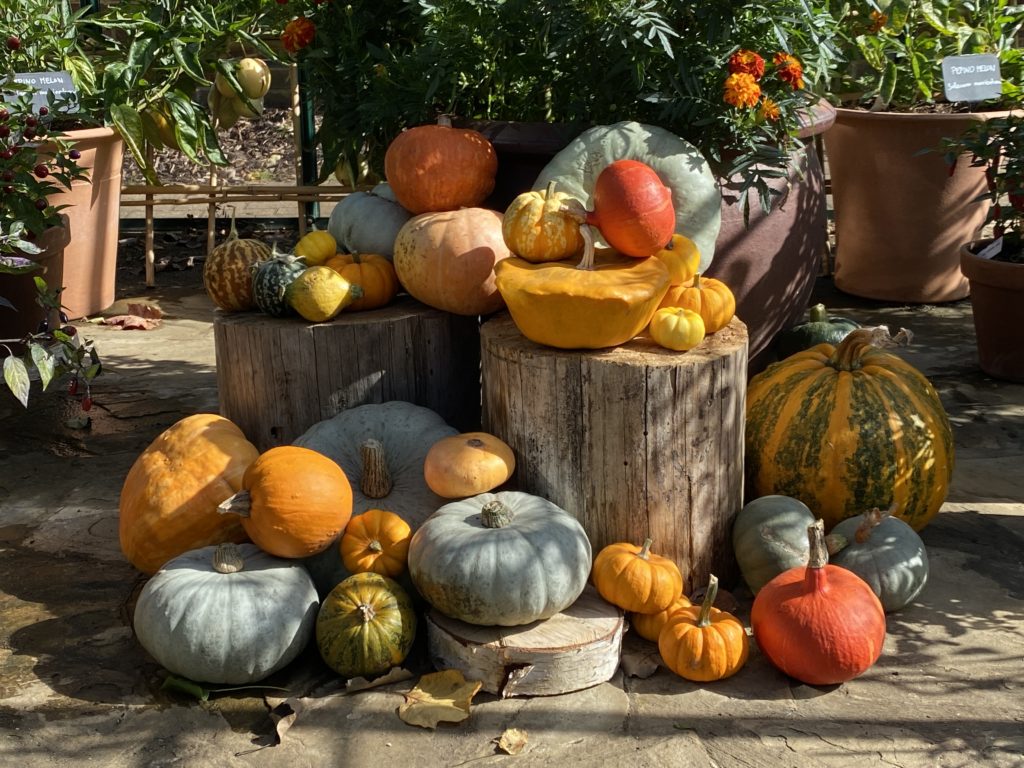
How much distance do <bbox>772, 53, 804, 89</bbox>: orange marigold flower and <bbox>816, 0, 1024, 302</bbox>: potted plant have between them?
2.12m

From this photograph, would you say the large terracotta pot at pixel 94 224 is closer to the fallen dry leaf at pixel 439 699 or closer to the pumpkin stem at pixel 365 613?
the pumpkin stem at pixel 365 613

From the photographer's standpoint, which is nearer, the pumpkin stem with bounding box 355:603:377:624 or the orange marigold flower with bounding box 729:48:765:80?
the pumpkin stem with bounding box 355:603:377:624

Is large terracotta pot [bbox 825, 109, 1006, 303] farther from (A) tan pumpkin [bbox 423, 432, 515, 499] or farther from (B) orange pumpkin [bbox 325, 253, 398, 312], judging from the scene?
(A) tan pumpkin [bbox 423, 432, 515, 499]

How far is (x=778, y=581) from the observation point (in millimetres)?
3189

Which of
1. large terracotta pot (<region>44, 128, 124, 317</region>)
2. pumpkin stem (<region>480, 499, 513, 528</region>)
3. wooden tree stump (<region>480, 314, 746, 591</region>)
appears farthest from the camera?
Answer: large terracotta pot (<region>44, 128, 124, 317</region>)

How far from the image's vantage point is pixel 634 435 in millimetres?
3334

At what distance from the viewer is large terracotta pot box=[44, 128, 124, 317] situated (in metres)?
6.09

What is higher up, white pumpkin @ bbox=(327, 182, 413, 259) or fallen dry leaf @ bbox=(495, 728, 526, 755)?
white pumpkin @ bbox=(327, 182, 413, 259)

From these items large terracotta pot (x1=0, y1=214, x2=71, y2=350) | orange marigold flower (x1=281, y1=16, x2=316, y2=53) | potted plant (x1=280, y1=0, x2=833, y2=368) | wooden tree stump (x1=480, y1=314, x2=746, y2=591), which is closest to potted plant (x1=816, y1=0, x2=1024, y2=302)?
potted plant (x1=280, y1=0, x2=833, y2=368)

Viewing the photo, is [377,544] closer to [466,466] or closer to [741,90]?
[466,466]

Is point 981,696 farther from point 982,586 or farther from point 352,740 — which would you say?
point 352,740

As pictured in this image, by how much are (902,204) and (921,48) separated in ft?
2.57

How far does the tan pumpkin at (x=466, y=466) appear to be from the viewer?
3.38 m

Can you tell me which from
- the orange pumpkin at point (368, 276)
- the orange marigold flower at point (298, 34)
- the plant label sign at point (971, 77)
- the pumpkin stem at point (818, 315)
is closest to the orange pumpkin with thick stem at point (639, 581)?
the orange pumpkin at point (368, 276)
